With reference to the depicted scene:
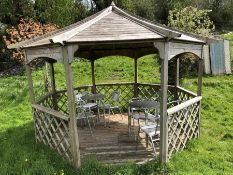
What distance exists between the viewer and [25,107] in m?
12.2

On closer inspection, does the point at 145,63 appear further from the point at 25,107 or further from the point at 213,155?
the point at 213,155

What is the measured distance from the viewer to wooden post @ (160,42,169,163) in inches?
247

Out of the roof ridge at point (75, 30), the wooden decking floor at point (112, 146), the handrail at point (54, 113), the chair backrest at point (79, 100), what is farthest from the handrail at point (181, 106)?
the chair backrest at point (79, 100)

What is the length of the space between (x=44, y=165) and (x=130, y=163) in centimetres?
185

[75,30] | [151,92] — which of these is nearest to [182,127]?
[75,30]

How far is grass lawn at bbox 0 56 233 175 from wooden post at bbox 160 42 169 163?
296 mm

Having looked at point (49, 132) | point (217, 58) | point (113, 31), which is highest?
point (113, 31)

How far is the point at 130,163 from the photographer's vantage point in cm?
659

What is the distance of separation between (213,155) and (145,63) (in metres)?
11.0

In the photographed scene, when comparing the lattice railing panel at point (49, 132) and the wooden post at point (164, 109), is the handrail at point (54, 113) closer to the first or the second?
the lattice railing panel at point (49, 132)

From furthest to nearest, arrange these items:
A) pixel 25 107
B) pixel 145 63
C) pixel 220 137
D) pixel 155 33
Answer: pixel 145 63 < pixel 25 107 < pixel 220 137 < pixel 155 33

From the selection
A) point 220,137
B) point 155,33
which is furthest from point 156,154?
point 155,33

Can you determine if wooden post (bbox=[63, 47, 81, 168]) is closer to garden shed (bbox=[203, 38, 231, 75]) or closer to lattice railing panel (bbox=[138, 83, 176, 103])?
lattice railing panel (bbox=[138, 83, 176, 103])

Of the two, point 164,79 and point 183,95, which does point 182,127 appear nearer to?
point 164,79
